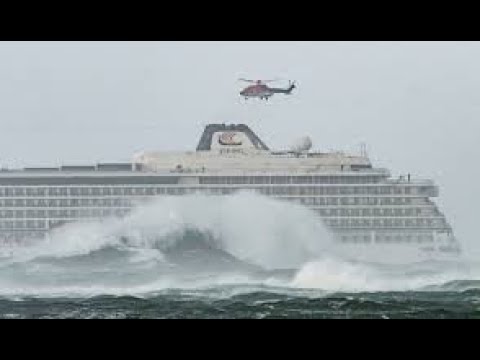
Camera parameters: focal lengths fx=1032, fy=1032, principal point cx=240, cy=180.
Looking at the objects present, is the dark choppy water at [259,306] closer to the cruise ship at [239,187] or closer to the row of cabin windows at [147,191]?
the cruise ship at [239,187]

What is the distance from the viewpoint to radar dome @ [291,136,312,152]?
770 cm

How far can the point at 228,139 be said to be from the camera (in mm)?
7863

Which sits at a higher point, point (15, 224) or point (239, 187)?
point (239, 187)

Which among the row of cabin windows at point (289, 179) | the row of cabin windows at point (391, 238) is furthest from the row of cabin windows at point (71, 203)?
the row of cabin windows at point (391, 238)

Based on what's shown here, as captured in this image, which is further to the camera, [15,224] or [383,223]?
[383,223]

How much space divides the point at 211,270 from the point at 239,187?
0.67 meters

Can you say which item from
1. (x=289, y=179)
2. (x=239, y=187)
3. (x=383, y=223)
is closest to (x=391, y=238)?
(x=383, y=223)

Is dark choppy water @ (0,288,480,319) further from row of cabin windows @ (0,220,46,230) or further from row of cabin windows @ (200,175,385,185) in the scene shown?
row of cabin windows @ (200,175,385,185)

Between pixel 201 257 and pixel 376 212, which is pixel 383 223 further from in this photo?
pixel 201 257
